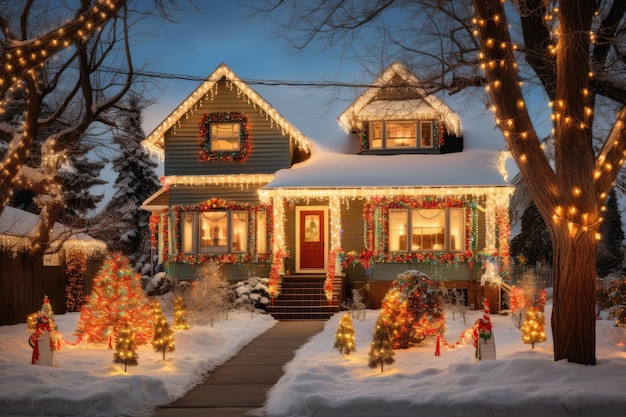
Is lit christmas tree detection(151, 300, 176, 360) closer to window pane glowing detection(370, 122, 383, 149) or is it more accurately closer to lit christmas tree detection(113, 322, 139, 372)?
lit christmas tree detection(113, 322, 139, 372)

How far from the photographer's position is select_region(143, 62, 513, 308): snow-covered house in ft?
70.1

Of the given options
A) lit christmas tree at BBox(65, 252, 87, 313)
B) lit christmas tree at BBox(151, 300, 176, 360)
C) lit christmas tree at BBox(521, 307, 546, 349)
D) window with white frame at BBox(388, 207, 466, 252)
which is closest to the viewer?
lit christmas tree at BBox(151, 300, 176, 360)

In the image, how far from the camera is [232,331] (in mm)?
15938

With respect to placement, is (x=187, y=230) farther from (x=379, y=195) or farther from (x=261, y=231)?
(x=379, y=195)

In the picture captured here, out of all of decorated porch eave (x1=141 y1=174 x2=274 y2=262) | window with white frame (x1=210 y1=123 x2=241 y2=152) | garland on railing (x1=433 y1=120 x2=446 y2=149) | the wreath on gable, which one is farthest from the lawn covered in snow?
window with white frame (x1=210 y1=123 x2=241 y2=152)

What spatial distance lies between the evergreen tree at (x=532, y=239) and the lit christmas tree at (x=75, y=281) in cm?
2020

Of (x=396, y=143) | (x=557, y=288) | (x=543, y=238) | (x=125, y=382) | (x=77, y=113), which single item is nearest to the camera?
(x=125, y=382)

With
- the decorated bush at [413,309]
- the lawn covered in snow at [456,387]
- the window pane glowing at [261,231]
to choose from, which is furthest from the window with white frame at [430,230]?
the lawn covered in snow at [456,387]

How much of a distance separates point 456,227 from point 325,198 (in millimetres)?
4578

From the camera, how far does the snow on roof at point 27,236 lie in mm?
18642

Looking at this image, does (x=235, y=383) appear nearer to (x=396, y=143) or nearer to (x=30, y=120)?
(x=30, y=120)

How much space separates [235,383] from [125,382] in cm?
194

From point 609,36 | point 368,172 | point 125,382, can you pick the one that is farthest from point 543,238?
point 125,382

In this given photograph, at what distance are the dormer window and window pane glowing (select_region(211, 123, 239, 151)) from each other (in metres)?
4.90
